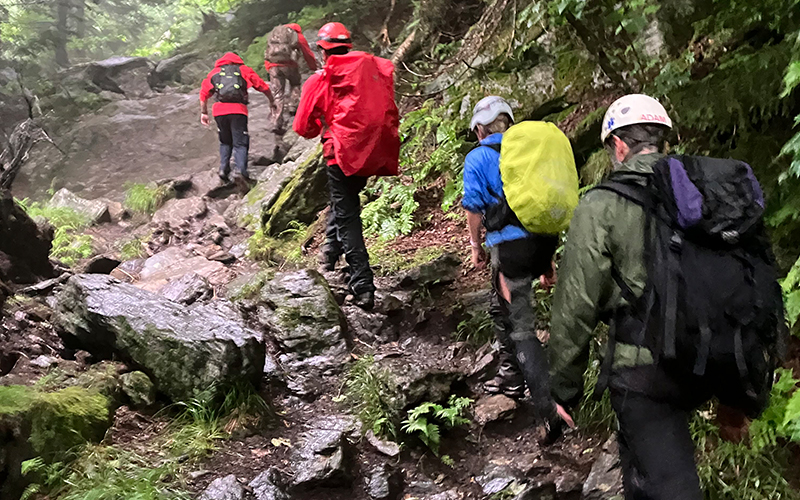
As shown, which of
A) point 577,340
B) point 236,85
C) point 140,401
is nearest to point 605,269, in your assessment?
point 577,340

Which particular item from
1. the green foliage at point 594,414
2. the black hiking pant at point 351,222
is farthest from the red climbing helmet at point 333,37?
the green foliage at point 594,414

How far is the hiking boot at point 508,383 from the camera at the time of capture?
4.66m

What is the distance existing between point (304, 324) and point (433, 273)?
5.91ft

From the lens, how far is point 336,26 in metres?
5.62

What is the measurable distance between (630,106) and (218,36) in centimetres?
2127

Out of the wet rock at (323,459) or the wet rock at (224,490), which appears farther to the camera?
the wet rock at (323,459)

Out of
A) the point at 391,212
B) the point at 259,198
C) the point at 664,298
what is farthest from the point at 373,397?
the point at 259,198

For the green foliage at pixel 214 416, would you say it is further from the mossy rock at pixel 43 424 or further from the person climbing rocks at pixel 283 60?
the person climbing rocks at pixel 283 60

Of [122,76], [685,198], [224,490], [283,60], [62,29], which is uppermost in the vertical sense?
[62,29]

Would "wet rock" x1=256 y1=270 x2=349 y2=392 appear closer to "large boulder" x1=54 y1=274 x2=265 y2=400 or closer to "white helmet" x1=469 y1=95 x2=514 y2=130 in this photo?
"large boulder" x1=54 y1=274 x2=265 y2=400

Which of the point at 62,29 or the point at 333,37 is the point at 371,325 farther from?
the point at 62,29

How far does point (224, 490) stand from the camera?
3570 millimetres

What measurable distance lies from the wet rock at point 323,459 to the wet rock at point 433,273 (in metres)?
2.46

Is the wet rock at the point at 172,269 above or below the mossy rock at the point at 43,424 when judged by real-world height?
above
